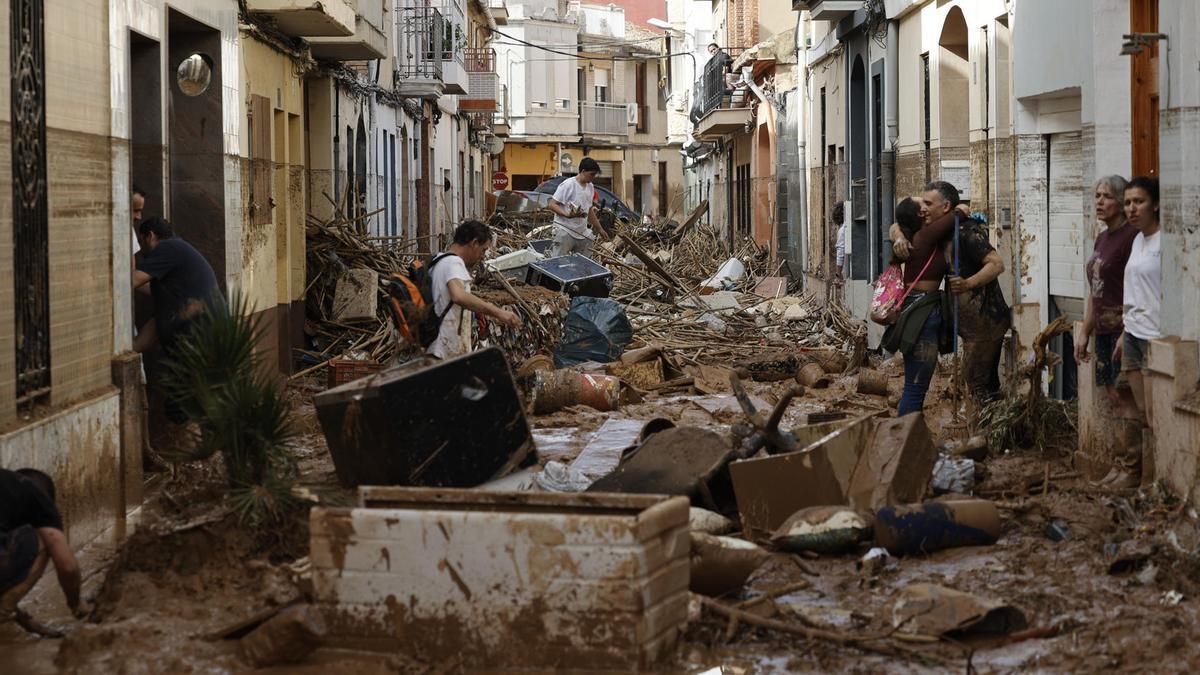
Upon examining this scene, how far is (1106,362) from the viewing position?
9828mm

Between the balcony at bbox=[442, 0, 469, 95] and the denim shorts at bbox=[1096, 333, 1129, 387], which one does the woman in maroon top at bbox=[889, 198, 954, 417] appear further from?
the balcony at bbox=[442, 0, 469, 95]

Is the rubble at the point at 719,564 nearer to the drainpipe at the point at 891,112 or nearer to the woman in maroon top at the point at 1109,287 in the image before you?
the woman in maroon top at the point at 1109,287

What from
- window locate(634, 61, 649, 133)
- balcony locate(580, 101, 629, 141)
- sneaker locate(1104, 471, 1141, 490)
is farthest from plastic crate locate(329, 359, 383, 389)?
window locate(634, 61, 649, 133)

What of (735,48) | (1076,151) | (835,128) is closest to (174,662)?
(1076,151)

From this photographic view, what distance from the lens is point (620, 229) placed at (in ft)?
89.2

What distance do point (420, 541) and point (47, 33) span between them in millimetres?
4130

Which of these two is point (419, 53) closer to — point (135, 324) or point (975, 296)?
point (135, 324)

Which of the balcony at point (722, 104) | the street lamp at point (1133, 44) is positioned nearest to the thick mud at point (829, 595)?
the street lamp at point (1133, 44)

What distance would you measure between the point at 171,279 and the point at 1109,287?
5.78 metres

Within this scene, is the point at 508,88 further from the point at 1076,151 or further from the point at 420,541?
the point at 420,541

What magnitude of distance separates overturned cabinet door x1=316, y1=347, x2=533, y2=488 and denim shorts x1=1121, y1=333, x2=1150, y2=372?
3419 millimetres

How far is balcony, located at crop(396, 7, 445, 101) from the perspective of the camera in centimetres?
2953

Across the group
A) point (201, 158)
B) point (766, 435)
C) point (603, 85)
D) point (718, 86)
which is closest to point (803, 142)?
point (718, 86)

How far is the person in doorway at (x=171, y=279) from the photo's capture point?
10.6 metres
